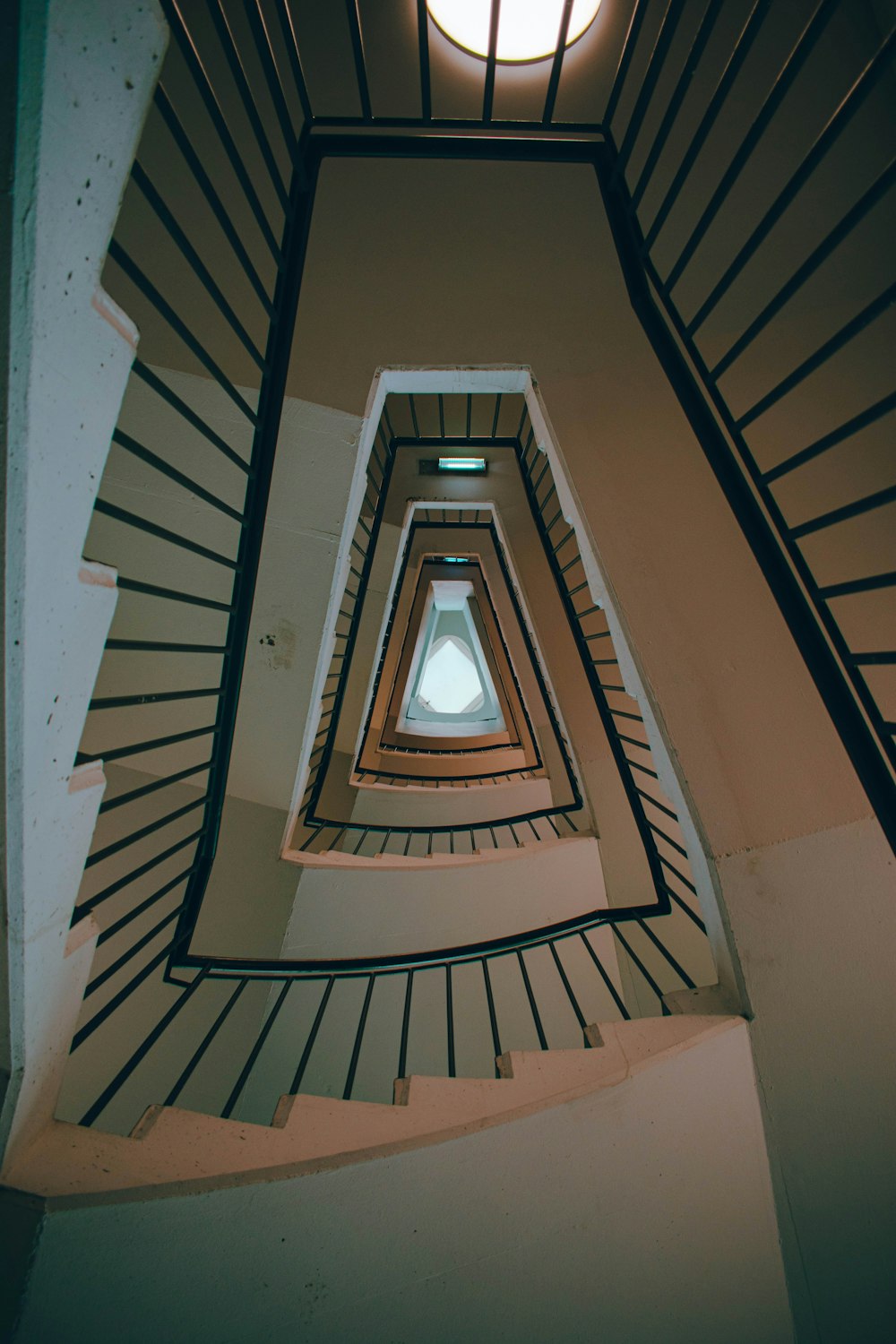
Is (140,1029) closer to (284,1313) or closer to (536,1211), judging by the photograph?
(284,1313)

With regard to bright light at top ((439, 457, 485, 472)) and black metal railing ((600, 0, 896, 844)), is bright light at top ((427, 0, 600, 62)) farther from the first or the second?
bright light at top ((439, 457, 485, 472))

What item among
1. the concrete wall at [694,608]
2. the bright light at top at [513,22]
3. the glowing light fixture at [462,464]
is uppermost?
the bright light at top at [513,22]

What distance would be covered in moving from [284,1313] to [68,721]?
1.33m

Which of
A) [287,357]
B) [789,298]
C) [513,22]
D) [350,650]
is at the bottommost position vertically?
[350,650]

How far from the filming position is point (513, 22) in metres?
2.10

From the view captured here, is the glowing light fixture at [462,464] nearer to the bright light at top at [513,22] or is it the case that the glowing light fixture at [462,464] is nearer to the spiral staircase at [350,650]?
the spiral staircase at [350,650]

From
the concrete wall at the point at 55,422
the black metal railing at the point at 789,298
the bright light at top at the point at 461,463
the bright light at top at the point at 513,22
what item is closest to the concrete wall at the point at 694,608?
the black metal railing at the point at 789,298

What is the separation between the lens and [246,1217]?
1.09 metres

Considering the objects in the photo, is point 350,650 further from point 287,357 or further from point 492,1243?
point 492,1243

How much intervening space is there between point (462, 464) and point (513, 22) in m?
2.46

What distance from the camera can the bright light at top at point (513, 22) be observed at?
206 centimetres

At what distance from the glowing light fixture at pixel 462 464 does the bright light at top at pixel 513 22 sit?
2220mm

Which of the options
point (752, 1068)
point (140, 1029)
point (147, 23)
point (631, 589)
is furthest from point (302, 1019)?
point (147, 23)

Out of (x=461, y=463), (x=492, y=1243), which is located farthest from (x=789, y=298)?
(x=461, y=463)
